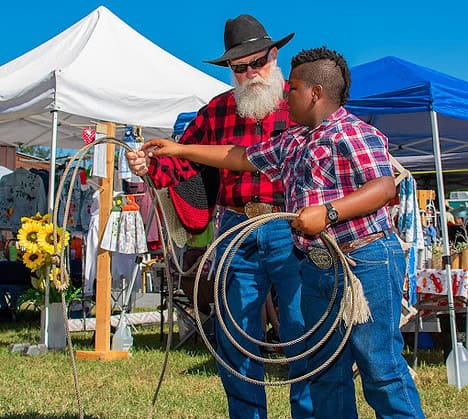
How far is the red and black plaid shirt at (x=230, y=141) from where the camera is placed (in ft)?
10.4

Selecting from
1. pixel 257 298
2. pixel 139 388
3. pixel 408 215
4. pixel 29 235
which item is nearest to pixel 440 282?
pixel 408 215

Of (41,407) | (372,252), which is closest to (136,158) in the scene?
(372,252)

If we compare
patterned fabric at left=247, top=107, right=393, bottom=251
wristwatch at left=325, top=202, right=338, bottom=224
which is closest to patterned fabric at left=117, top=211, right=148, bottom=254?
patterned fabric at left=247, top=107, right=393, bottom=251

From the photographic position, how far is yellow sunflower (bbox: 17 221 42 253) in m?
6.86

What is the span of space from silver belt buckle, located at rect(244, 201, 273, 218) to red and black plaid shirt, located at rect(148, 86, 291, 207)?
20 mm

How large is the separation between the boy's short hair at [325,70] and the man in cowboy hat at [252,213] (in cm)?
59

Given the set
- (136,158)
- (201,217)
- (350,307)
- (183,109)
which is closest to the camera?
(350,307)

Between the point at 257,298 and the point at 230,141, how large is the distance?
71 cm

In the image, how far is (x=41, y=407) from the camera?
4367 mm

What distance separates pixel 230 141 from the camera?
3355 mm

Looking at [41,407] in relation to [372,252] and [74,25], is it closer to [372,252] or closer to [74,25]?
[372,252]

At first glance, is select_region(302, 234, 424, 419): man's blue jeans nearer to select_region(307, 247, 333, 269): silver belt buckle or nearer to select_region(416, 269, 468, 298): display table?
select_region(307, 247, 333, 269): silver belt buckle

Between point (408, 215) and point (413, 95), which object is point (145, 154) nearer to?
point (413, 95)

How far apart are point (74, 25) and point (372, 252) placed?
25.0 feet
